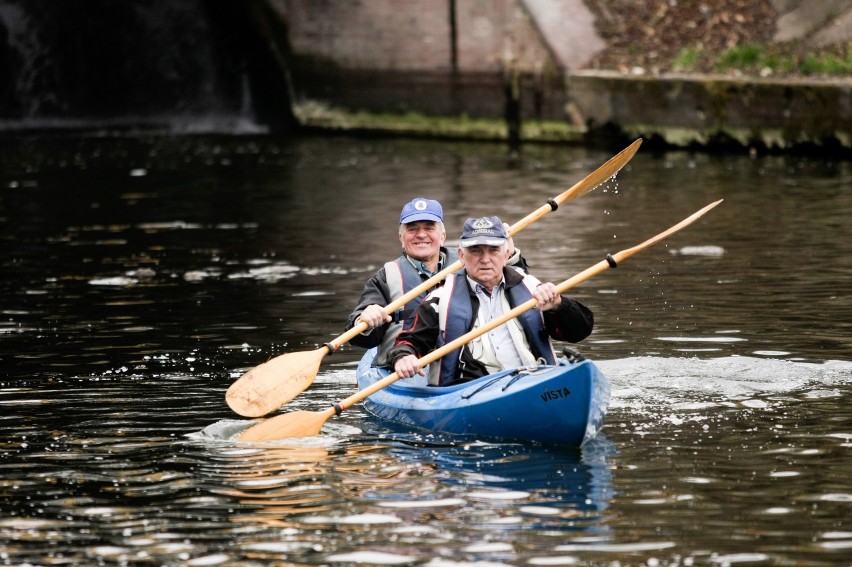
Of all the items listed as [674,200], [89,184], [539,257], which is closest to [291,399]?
[539,257]

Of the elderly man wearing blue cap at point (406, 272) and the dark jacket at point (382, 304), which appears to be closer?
the elderly man wearing blue cap at point (406, 272)

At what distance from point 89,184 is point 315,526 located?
17175 millimetres

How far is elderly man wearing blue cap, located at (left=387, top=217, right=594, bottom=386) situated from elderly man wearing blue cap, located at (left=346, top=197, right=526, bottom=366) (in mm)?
586

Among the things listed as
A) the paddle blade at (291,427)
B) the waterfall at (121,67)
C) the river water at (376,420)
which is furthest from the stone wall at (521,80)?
the paddle blade at (291,427)

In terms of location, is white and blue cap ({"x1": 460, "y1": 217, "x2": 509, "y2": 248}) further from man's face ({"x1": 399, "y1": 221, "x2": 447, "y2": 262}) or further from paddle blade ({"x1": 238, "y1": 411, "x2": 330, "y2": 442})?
paddle blade ({"x1": 238, "y1": 411, "x2": 330, "y2": 442})

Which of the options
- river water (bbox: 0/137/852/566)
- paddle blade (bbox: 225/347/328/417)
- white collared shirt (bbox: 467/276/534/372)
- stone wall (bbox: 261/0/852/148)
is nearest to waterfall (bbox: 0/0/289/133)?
stone wall (bbox: 261/0/852/148)

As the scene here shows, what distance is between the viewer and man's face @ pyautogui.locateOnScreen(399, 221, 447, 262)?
10.1 metres

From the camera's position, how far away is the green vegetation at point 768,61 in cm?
2380

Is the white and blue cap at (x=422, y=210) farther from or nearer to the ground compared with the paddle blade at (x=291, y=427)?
farther from the ground

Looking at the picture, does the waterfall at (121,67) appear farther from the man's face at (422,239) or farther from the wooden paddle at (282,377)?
the wooden paddle at (282,377)

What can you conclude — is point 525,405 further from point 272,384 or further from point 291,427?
point 272,384

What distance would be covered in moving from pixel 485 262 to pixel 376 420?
130 centimetres

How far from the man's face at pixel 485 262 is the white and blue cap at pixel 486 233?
117mm

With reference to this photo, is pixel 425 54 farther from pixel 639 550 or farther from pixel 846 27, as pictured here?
pixel 639 550
